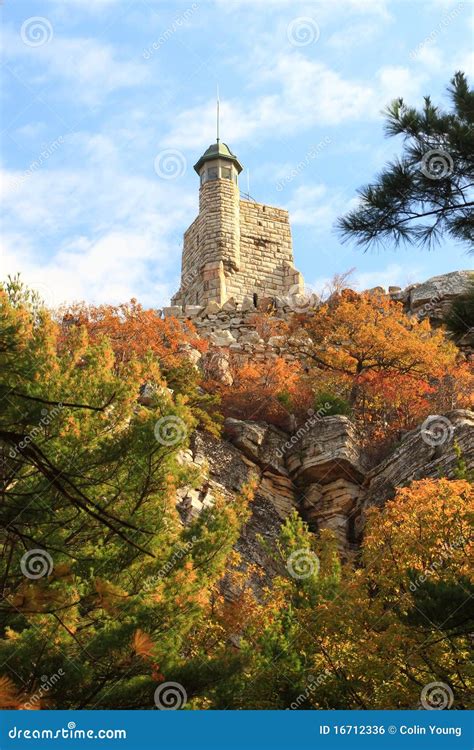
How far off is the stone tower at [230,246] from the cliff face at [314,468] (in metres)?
8.51

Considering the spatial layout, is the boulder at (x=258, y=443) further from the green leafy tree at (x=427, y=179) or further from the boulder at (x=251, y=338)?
the green leafy tree at (x=427, y=179)

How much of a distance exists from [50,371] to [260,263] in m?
22.8

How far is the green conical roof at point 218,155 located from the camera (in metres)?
33.8

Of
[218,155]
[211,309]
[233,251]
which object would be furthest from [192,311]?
[218,155]

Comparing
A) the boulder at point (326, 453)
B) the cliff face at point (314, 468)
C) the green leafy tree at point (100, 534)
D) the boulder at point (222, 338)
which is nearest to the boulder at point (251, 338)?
the boulder at point (222, 338)

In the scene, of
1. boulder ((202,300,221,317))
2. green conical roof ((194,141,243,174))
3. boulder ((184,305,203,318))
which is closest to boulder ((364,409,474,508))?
boulder ((202,300,221,317))

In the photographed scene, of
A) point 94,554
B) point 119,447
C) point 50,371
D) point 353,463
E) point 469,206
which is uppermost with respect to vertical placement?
point 353,463

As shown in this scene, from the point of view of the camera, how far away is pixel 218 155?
33.7m

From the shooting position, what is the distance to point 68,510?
9570mm

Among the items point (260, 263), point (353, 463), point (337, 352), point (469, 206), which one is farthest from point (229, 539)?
point (260, 263)

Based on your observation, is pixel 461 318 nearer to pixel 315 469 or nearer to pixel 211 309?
pixel 315 469

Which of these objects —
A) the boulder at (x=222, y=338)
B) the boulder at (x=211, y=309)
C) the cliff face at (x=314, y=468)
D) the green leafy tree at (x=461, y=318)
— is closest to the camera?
the green leafy tree at (x=461, y=318)

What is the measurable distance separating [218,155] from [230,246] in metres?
4.52

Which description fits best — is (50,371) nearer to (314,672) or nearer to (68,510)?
(68,510)
